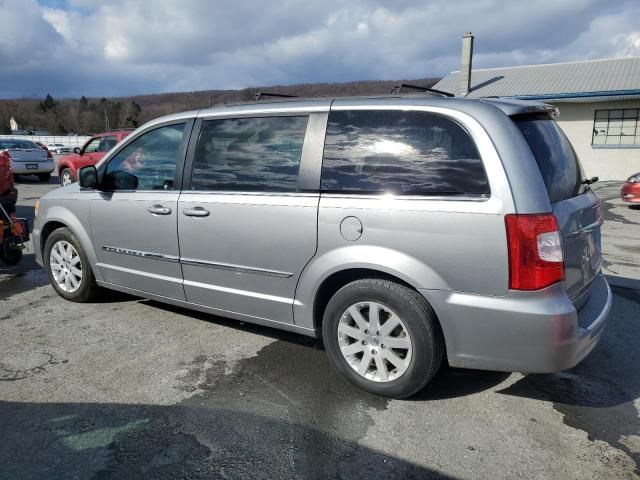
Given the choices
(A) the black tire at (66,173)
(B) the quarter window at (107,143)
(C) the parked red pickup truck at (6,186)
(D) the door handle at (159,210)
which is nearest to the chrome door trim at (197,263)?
(D) the door handle at (159,210)

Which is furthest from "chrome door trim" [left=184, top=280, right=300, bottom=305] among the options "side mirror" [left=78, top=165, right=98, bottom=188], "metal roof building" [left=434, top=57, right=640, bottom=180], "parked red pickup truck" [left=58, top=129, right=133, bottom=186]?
"metal roof building" [left=434, top=57, right=640, bottom=180]

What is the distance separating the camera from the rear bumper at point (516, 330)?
103 inches

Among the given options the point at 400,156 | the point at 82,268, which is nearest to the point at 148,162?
the point at 82,268

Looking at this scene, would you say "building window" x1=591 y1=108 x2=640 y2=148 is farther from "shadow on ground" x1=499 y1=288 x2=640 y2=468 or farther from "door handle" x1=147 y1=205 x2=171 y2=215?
"door handle" x1=147 y1=205 x2=171 y2=215

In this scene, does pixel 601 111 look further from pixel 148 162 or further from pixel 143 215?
pixel 143 215

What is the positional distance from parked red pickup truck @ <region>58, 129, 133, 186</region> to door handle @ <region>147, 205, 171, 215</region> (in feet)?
36.3

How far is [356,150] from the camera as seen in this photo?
3146 millimetres

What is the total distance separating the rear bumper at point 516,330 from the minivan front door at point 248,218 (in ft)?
3.31

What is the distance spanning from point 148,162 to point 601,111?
67.4ft

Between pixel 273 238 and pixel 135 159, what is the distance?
175cm

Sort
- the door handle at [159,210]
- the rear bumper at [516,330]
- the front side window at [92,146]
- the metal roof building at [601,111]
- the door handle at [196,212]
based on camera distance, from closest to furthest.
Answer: the rear bumper at [516,330] < the door handle at [196,212] < the door handle at [159,210] < the front side window at [92,146] < the metal roof building at [601,111]

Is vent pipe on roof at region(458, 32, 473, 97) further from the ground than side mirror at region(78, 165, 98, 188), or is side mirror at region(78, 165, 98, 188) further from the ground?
vent pipe on roof at region(458, 32, 473, 97)

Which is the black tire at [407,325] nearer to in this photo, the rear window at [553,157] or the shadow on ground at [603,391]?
the shadow on ground at [603,391]

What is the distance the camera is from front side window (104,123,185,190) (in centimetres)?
404
